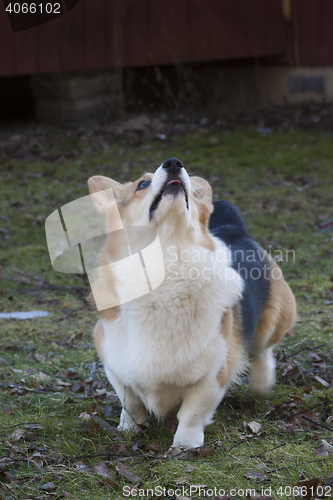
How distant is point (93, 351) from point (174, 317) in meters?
1.48

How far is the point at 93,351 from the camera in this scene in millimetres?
4043

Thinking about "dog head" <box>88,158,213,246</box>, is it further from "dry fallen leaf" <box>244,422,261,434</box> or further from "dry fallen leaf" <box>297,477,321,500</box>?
"dry fallen leaf" <box>297,477,321,500</box>

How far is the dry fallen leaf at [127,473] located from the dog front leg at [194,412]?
322mm

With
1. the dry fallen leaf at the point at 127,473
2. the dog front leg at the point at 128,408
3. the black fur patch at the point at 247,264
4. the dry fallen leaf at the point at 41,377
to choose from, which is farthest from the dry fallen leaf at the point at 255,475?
the dry fallen leaf at the point at 41,377

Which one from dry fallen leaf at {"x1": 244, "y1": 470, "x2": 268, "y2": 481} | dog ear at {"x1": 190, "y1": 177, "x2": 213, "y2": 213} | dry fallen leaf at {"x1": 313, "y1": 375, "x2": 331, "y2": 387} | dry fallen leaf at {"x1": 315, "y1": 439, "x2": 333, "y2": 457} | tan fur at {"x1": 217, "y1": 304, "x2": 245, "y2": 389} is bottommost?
dry fallen leaf at {"x1": 313, "y1": 375, "x2": 331, "y2": 387}

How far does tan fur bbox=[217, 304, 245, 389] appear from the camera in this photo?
291 cm

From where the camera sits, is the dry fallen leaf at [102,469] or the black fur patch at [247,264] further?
the black fur patch at [247,264]

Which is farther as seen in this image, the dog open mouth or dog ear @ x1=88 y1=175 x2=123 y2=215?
dog ear @ x1=88 y1=175 x2=123 y2=215

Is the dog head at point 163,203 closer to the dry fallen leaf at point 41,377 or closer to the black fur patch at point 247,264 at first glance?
the black fur patch at point 247,264

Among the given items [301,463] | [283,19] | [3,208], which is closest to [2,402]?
[301,463]

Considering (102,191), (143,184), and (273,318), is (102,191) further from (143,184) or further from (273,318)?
(273,318)

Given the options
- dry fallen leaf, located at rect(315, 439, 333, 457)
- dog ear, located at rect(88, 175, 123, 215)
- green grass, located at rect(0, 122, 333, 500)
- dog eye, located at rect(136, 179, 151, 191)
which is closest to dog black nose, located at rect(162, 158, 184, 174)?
dog eye, located at rect(136, 179, 151, 191)

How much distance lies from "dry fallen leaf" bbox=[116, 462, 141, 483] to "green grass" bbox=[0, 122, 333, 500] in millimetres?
29

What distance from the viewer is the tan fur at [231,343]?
2906mm
